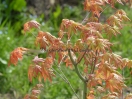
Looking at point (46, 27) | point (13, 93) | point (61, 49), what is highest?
point (46, 27)

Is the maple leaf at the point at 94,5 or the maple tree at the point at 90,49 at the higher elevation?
the maple leaf at the point at 94,5

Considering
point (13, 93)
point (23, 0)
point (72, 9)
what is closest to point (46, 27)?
point (23, 0)

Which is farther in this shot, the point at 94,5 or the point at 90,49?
the point at 94,5

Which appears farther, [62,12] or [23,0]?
[62,12]

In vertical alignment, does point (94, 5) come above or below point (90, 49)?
above

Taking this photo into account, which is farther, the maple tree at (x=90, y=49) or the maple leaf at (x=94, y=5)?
the maple leaf at (x=94, y=5)

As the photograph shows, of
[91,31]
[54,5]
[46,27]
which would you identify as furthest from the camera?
[54,5]

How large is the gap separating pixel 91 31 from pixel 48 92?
1.76 metres

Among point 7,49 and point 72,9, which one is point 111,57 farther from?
point 72,9

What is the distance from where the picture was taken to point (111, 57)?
238 centimetres

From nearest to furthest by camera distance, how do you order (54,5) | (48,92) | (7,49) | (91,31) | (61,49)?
(91,31) < (61,49) < (48,92) < (7,49) < (54,5)

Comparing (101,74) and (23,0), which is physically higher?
(23,0)

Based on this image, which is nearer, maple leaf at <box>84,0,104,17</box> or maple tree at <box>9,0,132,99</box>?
maple tree at <box>9,0,132,99</box>

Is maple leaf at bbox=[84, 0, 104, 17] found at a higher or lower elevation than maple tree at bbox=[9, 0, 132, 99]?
higher
